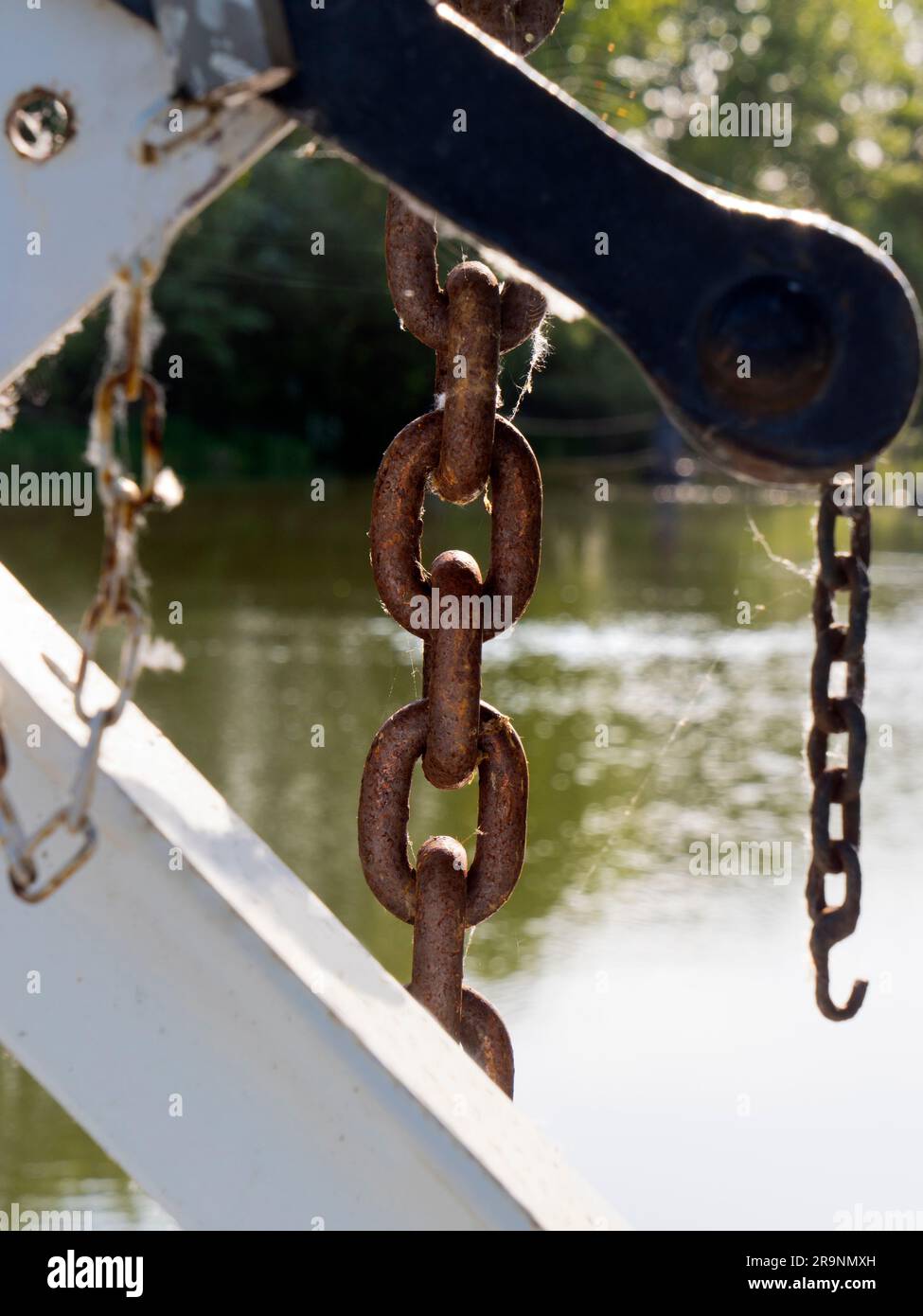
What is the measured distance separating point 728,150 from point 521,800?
121 feet

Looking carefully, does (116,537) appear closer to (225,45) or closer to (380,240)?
(225,45)

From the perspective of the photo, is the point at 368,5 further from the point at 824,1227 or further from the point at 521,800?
the point at 824,1227

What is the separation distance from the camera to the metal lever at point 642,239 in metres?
0.92

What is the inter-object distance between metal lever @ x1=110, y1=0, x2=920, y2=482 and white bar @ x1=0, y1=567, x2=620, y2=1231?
1.24 ft

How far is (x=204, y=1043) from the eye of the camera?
1.02 metres

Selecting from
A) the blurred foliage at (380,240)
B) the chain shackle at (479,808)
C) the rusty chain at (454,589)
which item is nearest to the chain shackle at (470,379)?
the rusty chain at (454,589)

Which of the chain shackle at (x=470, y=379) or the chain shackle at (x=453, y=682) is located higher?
the chain shackle at (x=470, y=379)

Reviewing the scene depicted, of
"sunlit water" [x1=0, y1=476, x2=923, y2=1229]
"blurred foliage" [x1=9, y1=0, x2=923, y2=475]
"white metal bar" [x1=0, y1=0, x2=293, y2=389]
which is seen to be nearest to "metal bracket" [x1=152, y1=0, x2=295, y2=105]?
"white metal bar" [x1=0, y1=0, x2=293, y2=389]

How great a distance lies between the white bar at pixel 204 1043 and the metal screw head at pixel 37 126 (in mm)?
298

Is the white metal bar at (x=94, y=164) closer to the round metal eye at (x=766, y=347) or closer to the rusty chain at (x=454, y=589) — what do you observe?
the round metal eye at (x=766, y=347)

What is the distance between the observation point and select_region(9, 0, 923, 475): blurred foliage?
28.1 m

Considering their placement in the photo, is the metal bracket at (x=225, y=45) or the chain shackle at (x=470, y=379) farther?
the chain shackle at (x=470, y=379)

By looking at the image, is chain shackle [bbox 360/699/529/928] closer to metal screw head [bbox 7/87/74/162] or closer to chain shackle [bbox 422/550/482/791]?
chain shackle [bbox 422/550/482/791]

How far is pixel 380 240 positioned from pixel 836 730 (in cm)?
2604
